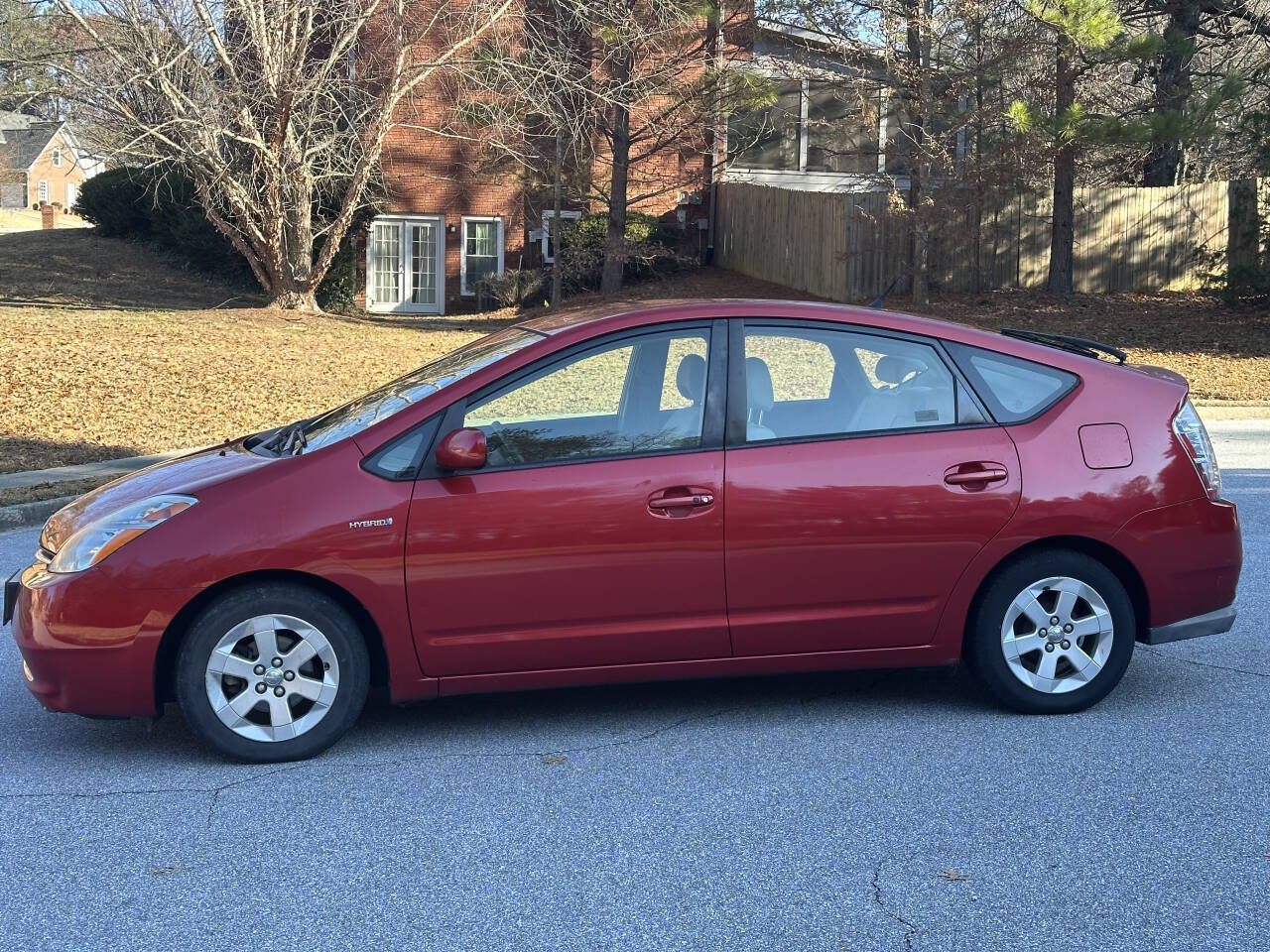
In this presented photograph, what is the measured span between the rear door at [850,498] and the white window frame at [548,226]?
26.6m

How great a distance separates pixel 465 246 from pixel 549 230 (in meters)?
1.94

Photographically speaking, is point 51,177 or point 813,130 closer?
point 813,130

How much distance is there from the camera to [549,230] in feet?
104

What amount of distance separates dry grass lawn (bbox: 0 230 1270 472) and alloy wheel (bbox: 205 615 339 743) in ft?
26.0

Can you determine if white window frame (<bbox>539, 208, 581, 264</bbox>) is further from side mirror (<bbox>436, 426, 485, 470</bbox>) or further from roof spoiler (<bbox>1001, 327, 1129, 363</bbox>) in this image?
side mirror (<bbox>436, 426, 485, 470</bbox>)

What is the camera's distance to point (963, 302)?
88.0 feet

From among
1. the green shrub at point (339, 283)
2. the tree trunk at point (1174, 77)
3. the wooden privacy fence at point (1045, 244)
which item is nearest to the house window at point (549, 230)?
the green shrub at point (339, 283)

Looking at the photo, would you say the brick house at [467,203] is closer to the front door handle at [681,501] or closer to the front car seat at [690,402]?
the front car seat at [690,402]

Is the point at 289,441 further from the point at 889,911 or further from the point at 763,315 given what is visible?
the point at 889,911

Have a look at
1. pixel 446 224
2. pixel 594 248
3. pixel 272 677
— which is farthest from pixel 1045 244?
pixel 272 677

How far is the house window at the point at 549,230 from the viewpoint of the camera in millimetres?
31625

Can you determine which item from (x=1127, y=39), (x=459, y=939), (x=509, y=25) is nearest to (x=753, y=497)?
(x=459, y=939)

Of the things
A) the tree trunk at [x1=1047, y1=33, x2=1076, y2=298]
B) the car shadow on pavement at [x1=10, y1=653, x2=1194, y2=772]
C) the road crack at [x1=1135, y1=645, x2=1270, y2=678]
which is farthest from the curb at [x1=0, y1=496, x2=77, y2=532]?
the tree trunk at [x1=1047, y1=33, x2=1076, y2=298]

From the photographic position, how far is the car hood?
17.0 feet
